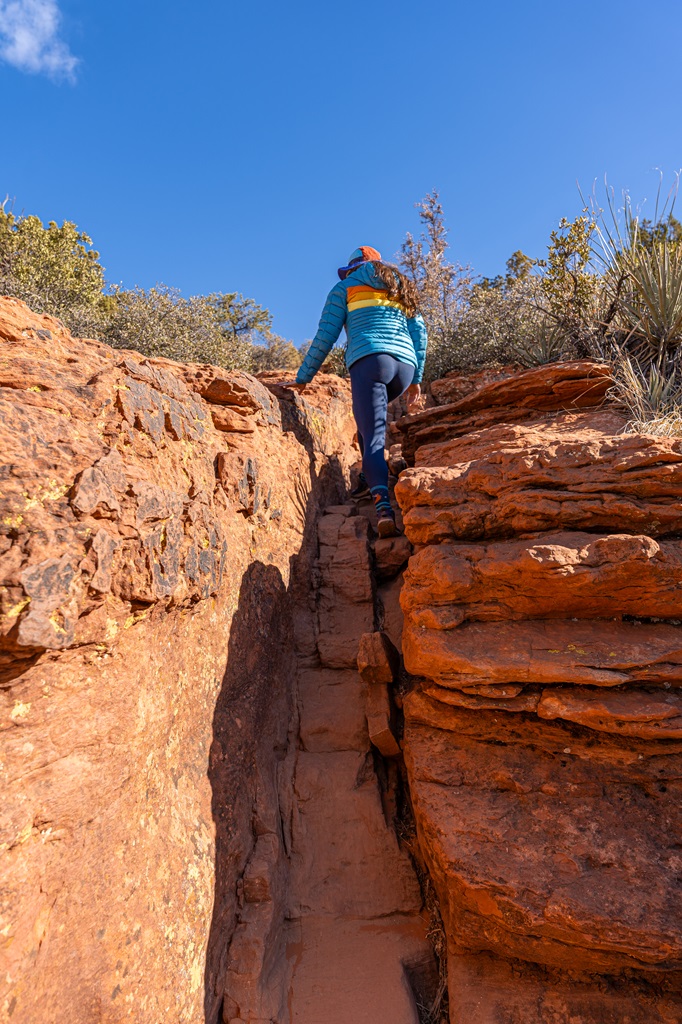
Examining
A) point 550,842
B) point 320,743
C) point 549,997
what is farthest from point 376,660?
point 549,997

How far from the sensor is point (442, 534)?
2.88 meters

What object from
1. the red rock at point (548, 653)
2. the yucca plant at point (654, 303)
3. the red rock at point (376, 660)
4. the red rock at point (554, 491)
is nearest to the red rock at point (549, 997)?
the red rock at point (548, 653)

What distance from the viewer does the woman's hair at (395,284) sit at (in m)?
4.27

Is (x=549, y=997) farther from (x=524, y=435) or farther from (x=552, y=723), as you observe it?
(x=524, y=435)

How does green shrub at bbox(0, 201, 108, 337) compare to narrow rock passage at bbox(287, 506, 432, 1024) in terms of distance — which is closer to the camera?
narrow rock passage at bbox(287, 506, 432, 1024)

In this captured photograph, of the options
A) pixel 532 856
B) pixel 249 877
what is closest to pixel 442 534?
pixel 532 856

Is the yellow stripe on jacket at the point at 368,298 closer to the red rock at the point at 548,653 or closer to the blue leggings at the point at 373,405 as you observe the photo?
the blue leggings at the point at 373,405

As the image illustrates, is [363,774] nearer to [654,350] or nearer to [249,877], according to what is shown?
[249,877]

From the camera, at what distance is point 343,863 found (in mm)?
2670

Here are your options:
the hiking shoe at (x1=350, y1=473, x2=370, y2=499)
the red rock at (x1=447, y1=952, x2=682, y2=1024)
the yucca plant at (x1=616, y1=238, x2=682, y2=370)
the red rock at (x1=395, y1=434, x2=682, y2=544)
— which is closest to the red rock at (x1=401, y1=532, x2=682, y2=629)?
the red rock at (x1=395, y1=434, x2=682, y2=544)

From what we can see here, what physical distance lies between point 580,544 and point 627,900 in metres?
1.40

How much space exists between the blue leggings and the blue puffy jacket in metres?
0.08

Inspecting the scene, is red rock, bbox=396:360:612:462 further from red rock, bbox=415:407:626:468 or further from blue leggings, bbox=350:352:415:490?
blue leggings, bbox=350:352:415:490

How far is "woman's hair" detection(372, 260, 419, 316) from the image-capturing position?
427 cm
